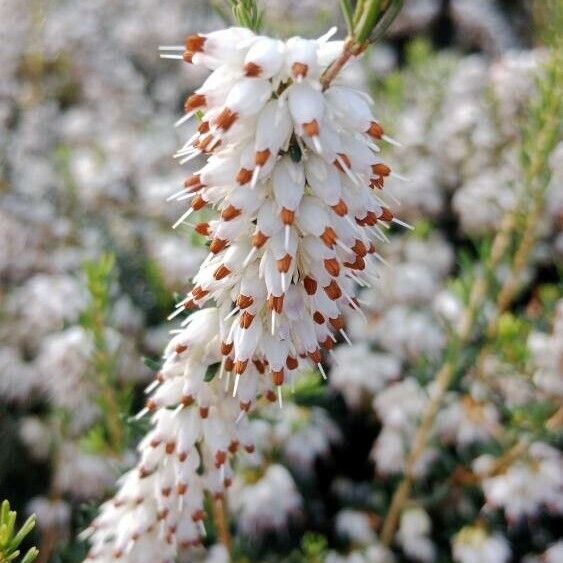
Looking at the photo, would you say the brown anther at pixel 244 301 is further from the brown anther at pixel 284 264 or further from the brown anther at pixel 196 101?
the brown anther at pixel 196 101

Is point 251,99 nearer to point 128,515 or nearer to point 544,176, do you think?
point 128,515

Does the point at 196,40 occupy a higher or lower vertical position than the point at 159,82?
higher

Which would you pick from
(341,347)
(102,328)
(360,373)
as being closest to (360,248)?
(102,328)

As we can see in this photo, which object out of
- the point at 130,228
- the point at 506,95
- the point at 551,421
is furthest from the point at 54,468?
the point at 506,95

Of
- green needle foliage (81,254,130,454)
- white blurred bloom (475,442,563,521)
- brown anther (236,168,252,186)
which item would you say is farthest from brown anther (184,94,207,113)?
white blurred bloom (475,442,563,521)

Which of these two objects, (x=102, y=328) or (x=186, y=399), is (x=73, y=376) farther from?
(x=186, y=399)

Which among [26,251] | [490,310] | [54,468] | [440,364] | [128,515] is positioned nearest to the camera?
[128,515]
